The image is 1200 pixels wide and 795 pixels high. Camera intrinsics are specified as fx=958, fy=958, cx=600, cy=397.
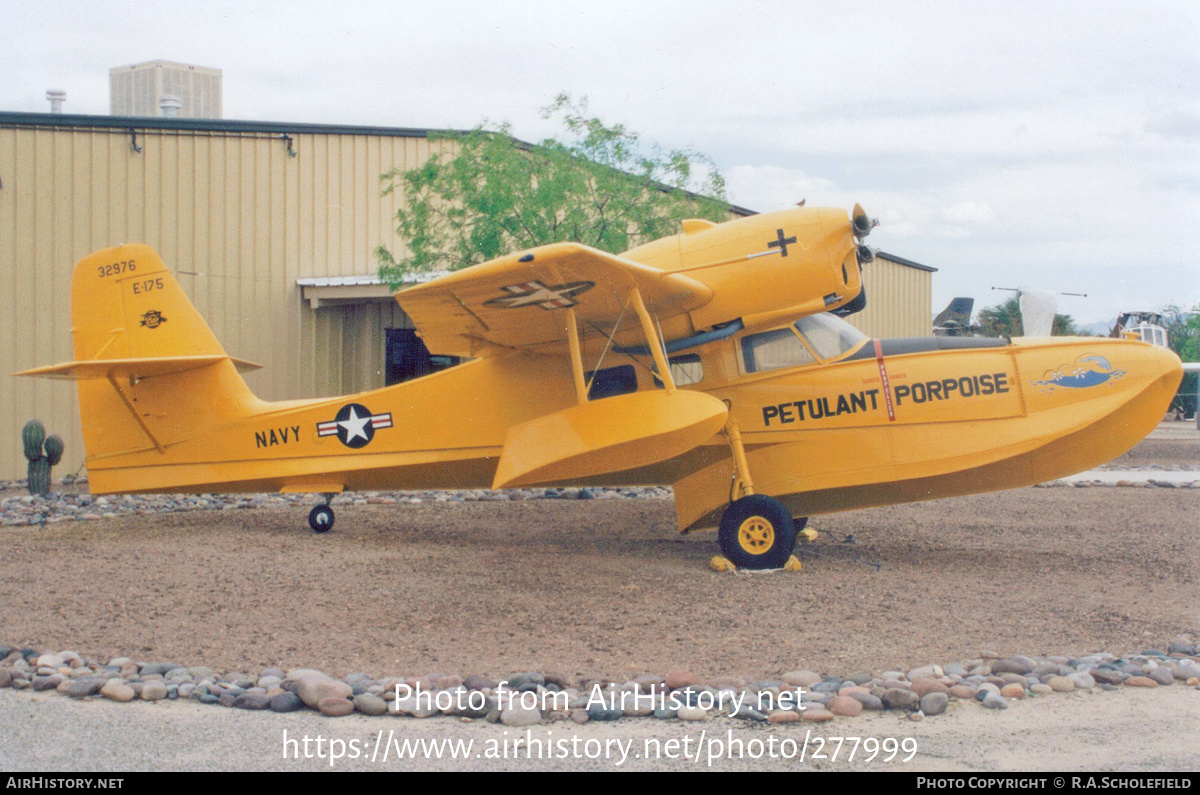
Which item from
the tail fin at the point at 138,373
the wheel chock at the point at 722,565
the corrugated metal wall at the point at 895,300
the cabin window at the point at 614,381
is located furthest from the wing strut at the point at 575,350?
the corrugated metal wall at the point at 895,300

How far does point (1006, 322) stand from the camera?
41062 millimetres

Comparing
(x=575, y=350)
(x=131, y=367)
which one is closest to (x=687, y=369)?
(x=575, y=350)

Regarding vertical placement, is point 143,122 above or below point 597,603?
above

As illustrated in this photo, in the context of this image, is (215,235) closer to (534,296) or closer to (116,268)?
(116,268)

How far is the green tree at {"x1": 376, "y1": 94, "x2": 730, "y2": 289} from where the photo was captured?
479 inches

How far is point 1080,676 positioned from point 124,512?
10.5 meters

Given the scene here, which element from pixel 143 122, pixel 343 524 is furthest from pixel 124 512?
pixel 143 122

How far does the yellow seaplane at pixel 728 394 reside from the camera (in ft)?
24.3

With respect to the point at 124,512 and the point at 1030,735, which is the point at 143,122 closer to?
the point at 124,512

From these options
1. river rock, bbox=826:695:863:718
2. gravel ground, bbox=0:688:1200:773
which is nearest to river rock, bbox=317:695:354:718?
gravel ground, bbox=0:688:1200:773

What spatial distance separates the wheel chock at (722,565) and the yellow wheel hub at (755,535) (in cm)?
19

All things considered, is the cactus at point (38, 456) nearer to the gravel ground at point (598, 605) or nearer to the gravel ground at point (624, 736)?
the gravel ground at point (598, 605)
